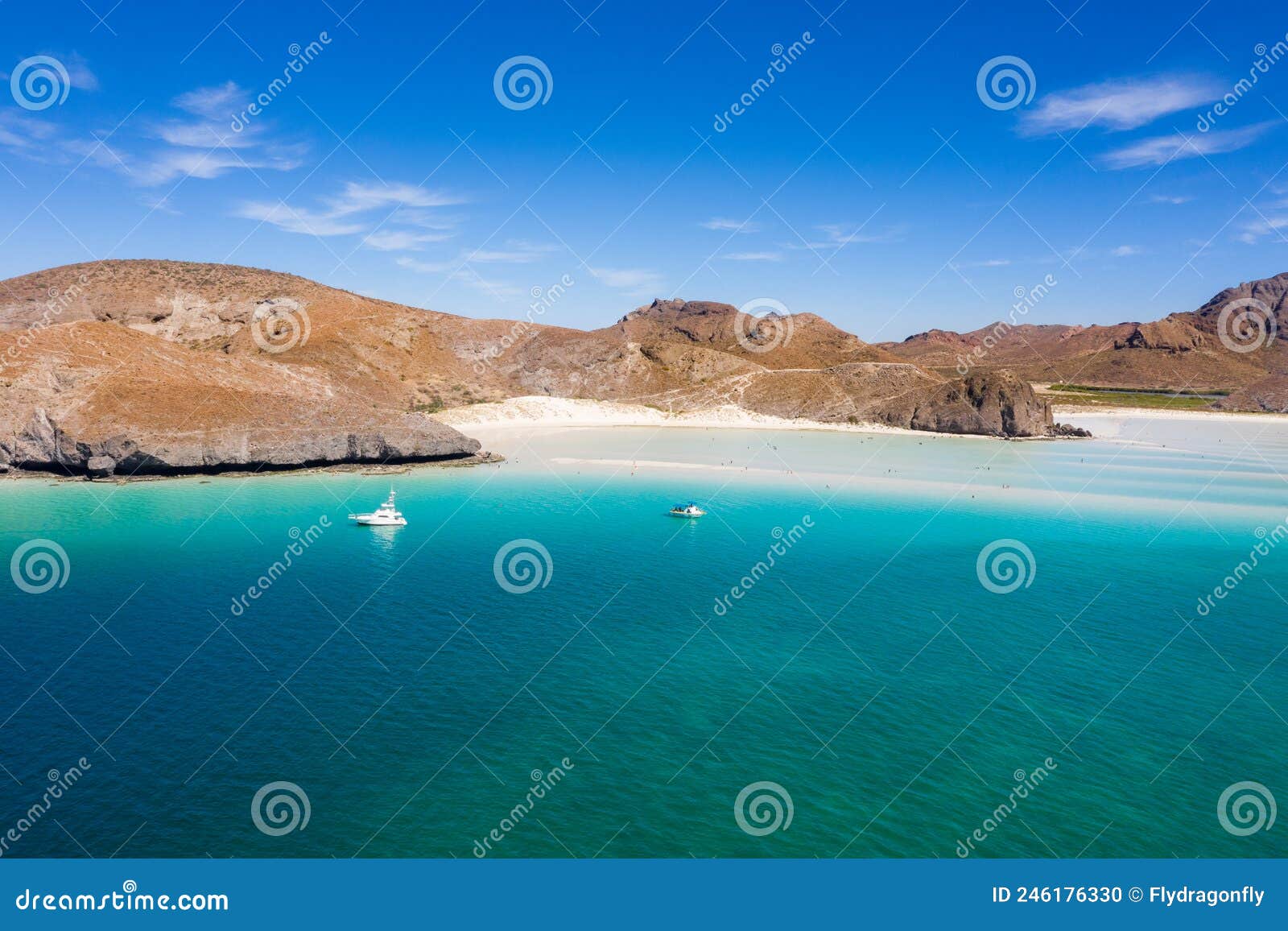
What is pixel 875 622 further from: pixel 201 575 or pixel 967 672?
pixel 201 575

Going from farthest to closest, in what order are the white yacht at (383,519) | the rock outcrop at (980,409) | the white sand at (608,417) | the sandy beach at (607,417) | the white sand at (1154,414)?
the white sand at (1154,414) → the rock outcrop at (980,409) → the white sand at (608,417) → the sandy beach at (607,417) → the white yacht at (383,519)

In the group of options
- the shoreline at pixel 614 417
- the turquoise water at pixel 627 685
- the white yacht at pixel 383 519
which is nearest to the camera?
the turquoise water at pixel 627 685

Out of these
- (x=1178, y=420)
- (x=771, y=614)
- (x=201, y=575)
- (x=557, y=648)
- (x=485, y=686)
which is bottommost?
(x=201, y=575)

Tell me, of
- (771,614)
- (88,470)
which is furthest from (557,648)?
(88,470)

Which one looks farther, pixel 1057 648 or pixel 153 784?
pixel 1057 648

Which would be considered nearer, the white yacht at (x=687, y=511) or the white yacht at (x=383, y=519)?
the white yacht at (x=383, y=519)

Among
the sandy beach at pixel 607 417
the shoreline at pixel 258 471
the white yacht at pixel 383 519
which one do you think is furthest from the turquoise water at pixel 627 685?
the sandy beach at pixel 607 417

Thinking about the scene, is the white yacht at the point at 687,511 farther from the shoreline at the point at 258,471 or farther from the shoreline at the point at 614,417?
the shoreline at the point at 614,417

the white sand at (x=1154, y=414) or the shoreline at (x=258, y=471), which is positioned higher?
the white sand at (x=1154, y=414)
